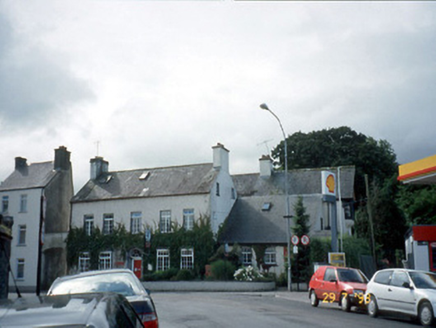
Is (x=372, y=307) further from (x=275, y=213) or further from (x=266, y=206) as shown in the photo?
(x=266, y=206)

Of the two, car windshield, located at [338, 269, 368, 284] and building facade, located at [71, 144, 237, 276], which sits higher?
building facade, located at [71, 144, 237, 276]

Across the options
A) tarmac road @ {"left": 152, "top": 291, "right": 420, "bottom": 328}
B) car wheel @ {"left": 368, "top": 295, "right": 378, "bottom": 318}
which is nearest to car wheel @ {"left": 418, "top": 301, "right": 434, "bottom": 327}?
tarmac road @ {"left": 152, "top": 291, "right": 420, "bottom": 328}

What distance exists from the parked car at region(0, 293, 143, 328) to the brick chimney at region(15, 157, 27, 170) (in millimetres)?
46869

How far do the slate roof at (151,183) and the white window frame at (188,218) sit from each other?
56.8 inches

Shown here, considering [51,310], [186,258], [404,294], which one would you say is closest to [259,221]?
[186,258]

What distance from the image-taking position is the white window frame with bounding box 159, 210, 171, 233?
131ft

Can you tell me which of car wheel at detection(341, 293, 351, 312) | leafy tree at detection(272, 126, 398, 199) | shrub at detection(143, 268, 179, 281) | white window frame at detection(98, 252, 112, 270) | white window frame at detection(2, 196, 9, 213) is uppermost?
leafy tree at detection(272, 126, 398, 199)

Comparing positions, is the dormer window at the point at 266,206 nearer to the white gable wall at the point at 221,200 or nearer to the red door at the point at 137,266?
the white gable wall at the point at 221,200

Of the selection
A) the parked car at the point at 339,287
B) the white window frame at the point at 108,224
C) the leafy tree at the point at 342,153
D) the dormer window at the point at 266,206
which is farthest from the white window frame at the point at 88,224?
the parked car at the point at 339,287

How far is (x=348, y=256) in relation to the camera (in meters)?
32.5

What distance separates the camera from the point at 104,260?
41.3 meters

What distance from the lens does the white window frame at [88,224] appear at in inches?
1679

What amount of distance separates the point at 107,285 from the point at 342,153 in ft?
168

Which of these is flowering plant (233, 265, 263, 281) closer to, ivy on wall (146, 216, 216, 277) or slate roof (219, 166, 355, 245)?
slate roof (219, 166, 355, 245)
